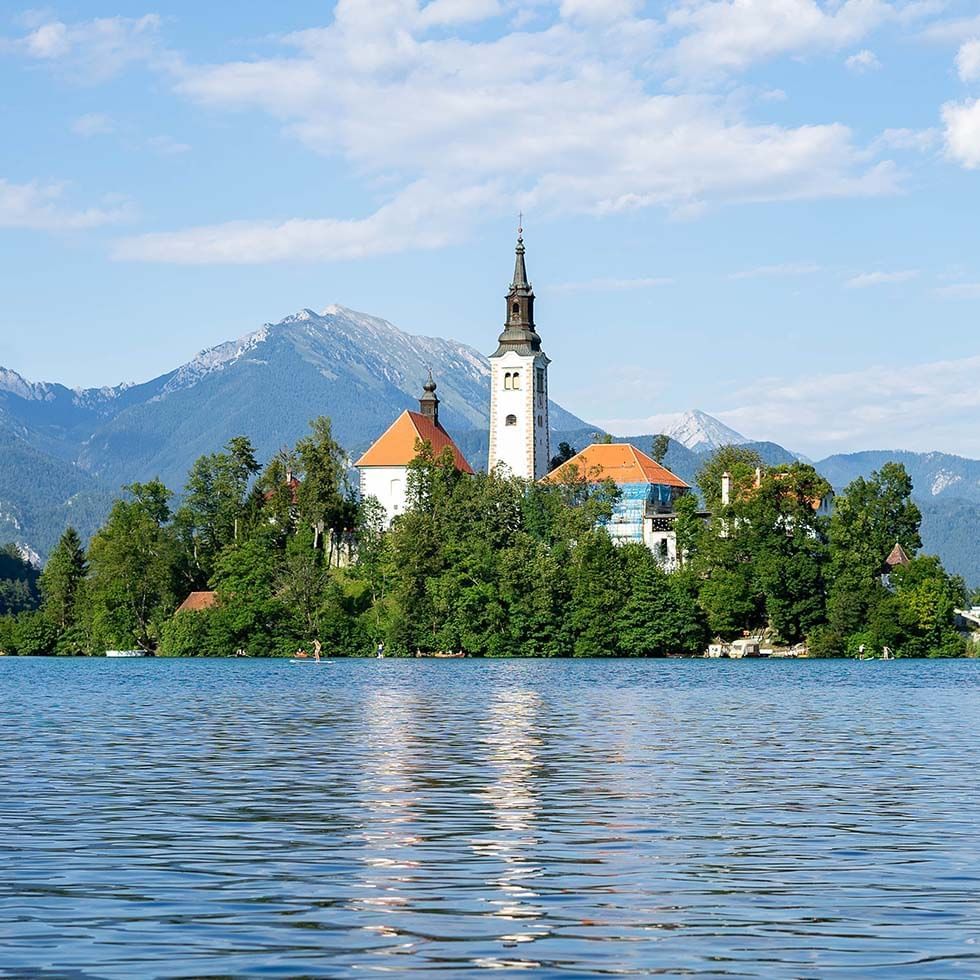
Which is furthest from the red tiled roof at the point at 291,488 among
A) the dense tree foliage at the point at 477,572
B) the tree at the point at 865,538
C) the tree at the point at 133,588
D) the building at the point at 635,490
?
the tree at the point at 865,538

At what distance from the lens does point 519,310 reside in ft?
517

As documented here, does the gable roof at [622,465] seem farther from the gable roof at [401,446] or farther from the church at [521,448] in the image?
the gable roof at [401,446]

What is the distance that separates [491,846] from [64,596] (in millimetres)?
126176

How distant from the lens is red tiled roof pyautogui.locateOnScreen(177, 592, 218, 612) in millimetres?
130875

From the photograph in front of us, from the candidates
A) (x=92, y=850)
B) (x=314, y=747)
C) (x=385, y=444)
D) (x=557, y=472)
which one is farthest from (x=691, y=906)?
(x=385, y=444)

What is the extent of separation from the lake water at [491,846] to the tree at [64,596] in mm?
92739

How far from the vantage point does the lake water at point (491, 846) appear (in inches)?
595

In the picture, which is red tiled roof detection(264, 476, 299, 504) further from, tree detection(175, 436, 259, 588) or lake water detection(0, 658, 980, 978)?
lake water detection(0, 658, 980, 978)

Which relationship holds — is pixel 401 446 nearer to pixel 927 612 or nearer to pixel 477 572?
pixel 477 572

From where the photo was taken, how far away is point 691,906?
57.4 ft

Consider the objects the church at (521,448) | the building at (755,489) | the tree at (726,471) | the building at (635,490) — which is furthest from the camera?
the church at (521,448)

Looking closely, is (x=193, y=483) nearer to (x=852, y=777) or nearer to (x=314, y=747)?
(x=314, y=747)

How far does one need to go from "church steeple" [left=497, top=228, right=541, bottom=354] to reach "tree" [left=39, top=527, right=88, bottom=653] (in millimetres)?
42245

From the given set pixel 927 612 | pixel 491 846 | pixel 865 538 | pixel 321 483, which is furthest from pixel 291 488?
pixel 491 846
